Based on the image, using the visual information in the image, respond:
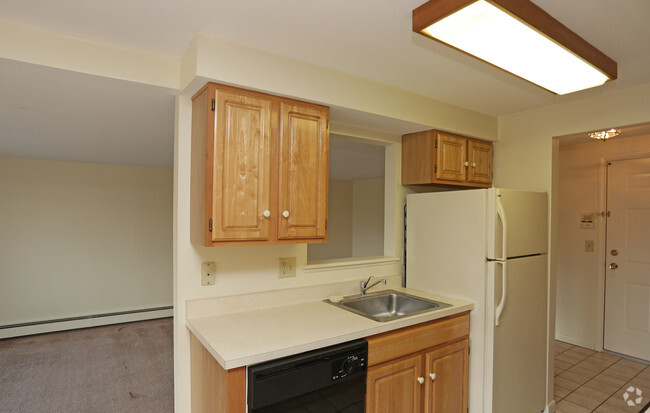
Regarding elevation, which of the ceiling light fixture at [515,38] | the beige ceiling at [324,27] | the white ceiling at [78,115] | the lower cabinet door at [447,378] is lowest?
the lower cabinet door at [447,378]

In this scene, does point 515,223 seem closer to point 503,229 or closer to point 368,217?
point 503,229

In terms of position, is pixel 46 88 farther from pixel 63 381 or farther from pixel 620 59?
pixel 620 59

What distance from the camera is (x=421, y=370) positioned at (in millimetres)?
2045

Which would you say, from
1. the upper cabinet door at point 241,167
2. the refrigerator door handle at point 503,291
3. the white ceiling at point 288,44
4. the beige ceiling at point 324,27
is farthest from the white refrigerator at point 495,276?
the upper cabinet door at point 241,167

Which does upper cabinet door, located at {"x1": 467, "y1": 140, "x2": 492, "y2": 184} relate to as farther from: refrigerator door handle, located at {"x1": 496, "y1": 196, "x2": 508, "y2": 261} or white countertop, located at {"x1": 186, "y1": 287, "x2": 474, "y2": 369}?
white countertop, located at {"x1": 186, "y1": 287, "x2": 474, "y2": 369}

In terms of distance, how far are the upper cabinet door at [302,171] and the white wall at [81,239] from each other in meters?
3.74

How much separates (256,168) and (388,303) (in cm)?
144

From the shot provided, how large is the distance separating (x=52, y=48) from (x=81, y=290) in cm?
393

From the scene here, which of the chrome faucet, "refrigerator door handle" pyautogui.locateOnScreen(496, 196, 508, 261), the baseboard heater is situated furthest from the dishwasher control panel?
the baseboard heater

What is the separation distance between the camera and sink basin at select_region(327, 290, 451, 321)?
2.39m

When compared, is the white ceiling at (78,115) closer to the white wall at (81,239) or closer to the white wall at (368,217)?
the white wall at (81,239)

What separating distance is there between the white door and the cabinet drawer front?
2.44 meters

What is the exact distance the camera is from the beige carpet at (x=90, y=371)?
279 centimetres

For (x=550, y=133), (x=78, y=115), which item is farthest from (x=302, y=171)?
(x=550, y=133)
